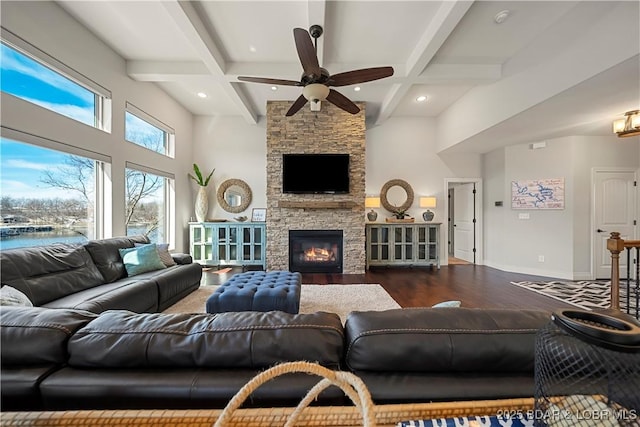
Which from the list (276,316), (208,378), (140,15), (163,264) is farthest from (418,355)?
(140,15)

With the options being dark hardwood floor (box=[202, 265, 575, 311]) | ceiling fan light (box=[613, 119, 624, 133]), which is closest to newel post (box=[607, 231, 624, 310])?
dark hardwood floor (box=[202, 265, 575, 311])

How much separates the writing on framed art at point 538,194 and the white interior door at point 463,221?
1.02 meters

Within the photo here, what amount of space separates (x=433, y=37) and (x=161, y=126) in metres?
4.75

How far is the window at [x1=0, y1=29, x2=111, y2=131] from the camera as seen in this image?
2.55m

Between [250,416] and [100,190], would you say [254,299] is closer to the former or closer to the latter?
[250,416]

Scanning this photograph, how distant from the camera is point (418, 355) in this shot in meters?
0.81

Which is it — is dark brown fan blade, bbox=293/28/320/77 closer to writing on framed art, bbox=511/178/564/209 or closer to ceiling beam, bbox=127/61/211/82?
ceiling beam, bbox=127/61/211/82

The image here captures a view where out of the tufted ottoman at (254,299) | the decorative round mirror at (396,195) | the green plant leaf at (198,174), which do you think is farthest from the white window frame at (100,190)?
the decorative round mirror at (396,195)

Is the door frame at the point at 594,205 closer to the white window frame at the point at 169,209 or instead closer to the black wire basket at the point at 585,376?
the black wire basket at the point at 585,376

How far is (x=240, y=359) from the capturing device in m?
0.82

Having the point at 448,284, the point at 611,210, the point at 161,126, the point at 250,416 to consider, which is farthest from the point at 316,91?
the point at 611,210

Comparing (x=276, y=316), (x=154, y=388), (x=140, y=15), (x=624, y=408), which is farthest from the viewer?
(x=140, y=15)

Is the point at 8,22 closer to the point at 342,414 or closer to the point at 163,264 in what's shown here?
the point at 163,264

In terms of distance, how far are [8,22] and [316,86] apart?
9.69ft
